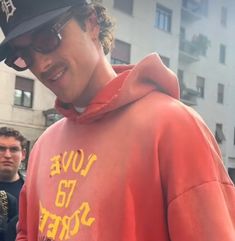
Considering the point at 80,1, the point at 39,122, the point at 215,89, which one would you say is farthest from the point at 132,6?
the point at 80,1

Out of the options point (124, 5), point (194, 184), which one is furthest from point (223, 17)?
point (194, 184)

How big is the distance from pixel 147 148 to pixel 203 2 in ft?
83.1

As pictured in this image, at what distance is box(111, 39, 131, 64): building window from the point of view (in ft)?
63.8

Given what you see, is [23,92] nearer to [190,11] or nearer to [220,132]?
[190,11]

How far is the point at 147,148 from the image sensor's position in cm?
143

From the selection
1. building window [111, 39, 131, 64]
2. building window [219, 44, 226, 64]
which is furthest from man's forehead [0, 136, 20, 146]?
building window [219, 44, 226, 64]

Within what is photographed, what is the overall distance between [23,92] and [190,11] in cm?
1049

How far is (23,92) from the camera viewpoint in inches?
671

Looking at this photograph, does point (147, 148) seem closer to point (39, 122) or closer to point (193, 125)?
point (193, 125)

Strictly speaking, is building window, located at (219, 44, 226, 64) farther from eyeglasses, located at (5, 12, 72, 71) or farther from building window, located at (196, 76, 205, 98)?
eyeglasses, located at (5, 12, 72, 71)

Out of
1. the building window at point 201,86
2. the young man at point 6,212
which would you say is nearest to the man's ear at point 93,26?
the young man at point 6,212

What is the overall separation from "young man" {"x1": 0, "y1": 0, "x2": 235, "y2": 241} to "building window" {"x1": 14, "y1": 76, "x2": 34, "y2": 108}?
50.3ft

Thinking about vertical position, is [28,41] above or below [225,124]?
below

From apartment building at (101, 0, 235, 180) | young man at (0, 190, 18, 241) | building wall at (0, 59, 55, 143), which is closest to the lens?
young man at (0, 190, 18, 241)
